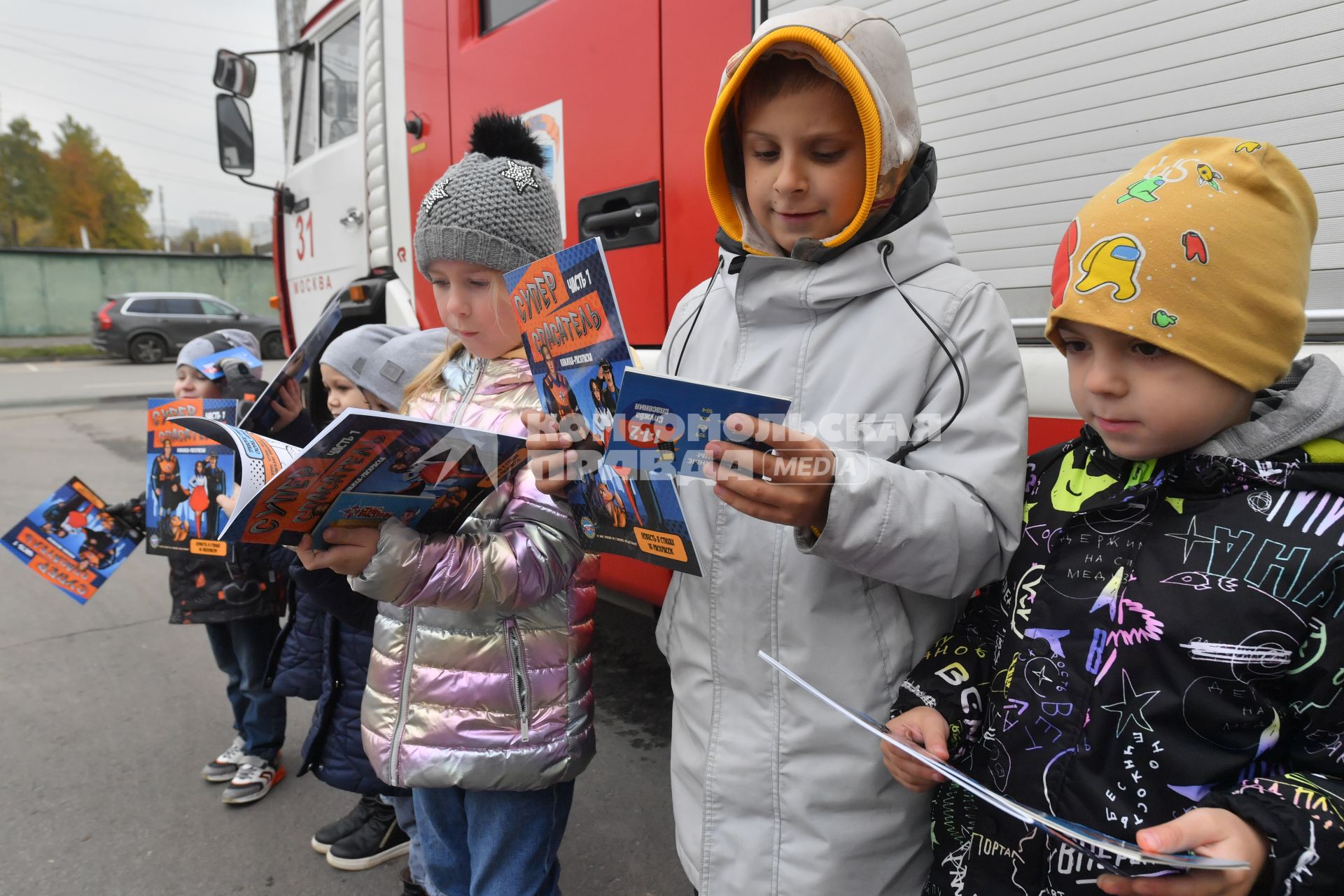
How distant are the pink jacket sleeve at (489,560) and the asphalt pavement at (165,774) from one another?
1.21 meters

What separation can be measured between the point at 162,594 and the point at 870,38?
15.1 feet

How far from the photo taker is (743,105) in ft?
3.88

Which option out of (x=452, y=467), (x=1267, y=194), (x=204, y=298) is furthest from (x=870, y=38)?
(x=204, y=298)

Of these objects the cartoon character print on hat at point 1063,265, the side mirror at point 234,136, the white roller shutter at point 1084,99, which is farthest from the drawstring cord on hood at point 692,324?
the side mirror at point 234,136

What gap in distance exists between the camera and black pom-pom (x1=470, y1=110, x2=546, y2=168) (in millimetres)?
1683

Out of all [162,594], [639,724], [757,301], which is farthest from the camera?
[162,594]

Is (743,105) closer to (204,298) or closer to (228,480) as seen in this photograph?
(228,480)

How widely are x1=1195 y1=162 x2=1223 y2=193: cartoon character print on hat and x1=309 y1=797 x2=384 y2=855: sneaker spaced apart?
2359 millimetres

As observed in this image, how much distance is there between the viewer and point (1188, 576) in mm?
872

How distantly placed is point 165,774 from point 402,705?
1767mm

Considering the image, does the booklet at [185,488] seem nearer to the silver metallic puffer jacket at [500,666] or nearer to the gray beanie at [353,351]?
the gray beanie at [353,351]

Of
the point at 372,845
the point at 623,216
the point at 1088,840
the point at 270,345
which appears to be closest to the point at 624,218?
the point at 623,216

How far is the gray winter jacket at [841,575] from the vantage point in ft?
3.26

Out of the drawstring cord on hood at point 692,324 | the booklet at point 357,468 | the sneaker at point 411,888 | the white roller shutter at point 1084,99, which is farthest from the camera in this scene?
the sneaker at point 411,888
